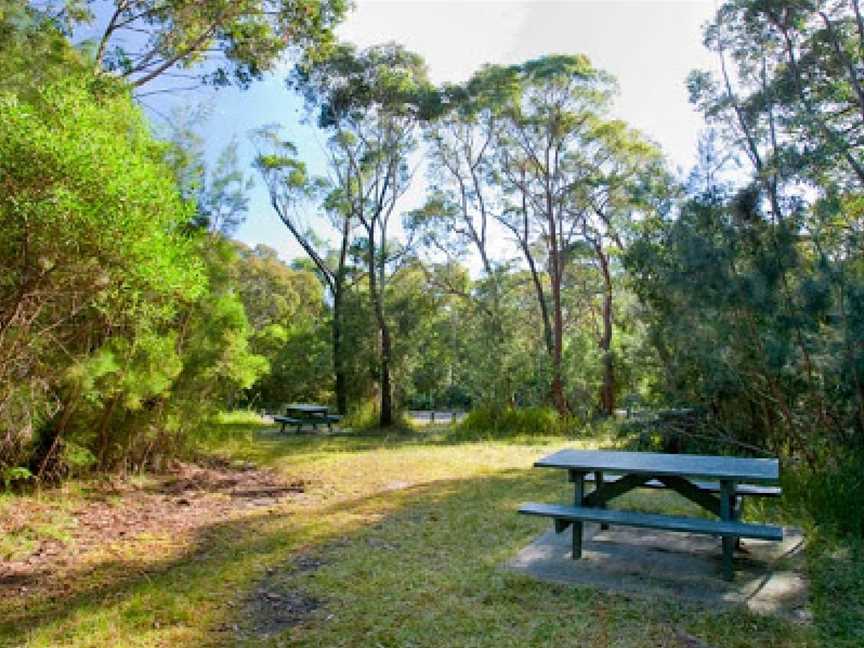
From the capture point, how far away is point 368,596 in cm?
305

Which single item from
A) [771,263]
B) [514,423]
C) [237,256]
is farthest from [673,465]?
[514,423]

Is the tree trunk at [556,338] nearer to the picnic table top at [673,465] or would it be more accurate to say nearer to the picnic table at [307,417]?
the picnic table at [307,417]

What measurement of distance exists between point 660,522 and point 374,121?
11290 mm

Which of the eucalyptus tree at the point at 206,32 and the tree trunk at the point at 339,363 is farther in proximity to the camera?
the tree trunk at the point at 339,363

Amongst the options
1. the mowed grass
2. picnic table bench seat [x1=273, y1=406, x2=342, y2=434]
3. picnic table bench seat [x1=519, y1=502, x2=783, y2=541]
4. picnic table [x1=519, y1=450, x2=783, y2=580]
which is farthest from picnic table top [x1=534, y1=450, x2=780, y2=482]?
picnic table bench seat [x1=273, y1=406, x2=342, y2=434]

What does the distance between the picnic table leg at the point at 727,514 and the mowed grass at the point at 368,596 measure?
38 centimetres

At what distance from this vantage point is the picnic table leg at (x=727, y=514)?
10.1 ft

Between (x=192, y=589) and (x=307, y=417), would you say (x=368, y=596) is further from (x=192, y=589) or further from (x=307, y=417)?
(x=307, y=417)

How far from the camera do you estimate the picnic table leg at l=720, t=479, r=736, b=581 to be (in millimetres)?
3090

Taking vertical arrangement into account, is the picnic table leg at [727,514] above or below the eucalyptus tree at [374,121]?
below

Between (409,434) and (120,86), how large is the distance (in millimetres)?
8432

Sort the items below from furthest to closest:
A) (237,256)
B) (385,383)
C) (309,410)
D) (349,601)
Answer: (385,383) → (309,410) → (237,256) → (349,601)

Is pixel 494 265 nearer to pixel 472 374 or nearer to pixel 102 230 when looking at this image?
pixel 472 374

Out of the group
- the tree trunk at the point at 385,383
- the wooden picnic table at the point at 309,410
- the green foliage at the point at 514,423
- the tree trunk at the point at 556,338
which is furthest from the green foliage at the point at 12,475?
the tree trunk at the point at 556,338
